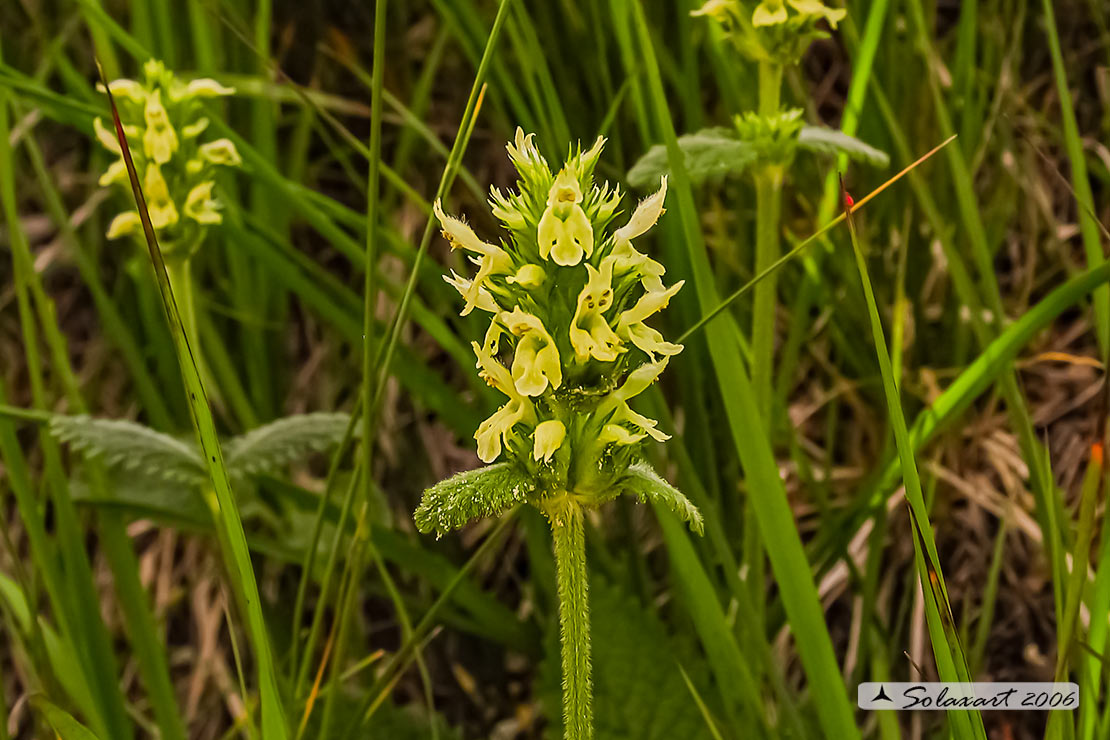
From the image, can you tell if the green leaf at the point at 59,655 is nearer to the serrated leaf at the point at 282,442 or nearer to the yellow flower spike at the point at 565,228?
the serrated leaf at the point at 282,442

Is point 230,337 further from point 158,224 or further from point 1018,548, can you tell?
point 1018,548

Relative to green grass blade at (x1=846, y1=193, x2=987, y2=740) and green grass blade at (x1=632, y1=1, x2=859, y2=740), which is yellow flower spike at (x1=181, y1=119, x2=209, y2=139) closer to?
green grass blade at (x1=632, y1=1, x2=859, y2=740)

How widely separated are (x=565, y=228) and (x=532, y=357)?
81 mm

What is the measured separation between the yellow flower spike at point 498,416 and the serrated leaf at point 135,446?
51cm

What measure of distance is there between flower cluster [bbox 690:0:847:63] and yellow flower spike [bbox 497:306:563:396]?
0.59 metres

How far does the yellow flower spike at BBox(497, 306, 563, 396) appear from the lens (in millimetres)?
572

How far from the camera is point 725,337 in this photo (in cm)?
82

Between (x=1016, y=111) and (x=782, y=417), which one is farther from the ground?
(x=1016, y=111)

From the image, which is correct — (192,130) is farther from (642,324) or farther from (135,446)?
(642,324)

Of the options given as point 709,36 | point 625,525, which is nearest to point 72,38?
point 709,36

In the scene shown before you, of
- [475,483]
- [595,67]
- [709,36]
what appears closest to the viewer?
[475,483]

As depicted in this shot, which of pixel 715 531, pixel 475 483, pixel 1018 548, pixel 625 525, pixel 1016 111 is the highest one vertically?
pixel 1016 111

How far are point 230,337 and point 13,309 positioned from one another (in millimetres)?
443

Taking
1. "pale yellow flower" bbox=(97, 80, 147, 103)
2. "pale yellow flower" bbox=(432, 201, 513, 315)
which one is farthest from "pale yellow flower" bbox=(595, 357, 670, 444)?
"pale yellow flower" bbox=(97, 80, 147, 103)
